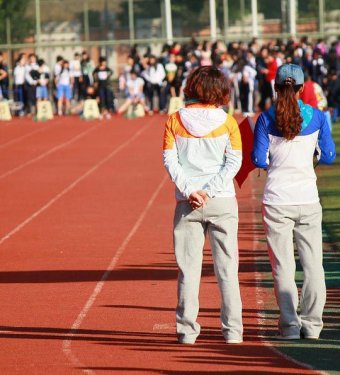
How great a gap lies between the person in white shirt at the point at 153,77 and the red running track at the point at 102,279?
15.7 metres

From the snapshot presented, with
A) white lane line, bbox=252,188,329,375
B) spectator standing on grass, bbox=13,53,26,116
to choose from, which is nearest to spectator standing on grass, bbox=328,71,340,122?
spectator standing on grass, bbox=13,53,26,116

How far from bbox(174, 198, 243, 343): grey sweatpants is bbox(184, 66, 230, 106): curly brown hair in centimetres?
68

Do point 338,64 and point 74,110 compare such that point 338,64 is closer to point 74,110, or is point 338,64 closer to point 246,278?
point 74,110

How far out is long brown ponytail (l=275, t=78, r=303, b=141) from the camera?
29.6ft

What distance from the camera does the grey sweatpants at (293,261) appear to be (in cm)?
Result: 920

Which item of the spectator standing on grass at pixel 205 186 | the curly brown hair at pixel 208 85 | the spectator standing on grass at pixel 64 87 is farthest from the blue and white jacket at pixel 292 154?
the spectator standing on grass at pixel 64 87

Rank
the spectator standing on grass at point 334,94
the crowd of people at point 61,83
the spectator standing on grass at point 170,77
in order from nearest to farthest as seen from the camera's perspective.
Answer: the spectator standing on grass at point 334,94 < the crowd of people at point 61,83 < the spectator standing on grass at point 170,77

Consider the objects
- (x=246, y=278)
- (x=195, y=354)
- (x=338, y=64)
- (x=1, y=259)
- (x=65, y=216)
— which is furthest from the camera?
(x=338, y=64)

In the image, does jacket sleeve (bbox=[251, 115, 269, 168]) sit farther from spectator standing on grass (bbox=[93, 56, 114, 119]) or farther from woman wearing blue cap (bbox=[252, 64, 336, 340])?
spectator standing on grass (bbox=[93, 56, 114, 119])

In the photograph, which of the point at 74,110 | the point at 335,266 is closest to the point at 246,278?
the point at 335,266

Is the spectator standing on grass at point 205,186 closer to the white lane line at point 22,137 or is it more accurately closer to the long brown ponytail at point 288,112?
the long brown ponytail at point 288,112

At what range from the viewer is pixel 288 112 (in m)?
9.03

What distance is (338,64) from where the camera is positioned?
147 feet

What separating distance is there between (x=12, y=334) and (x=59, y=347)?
2.45ft
